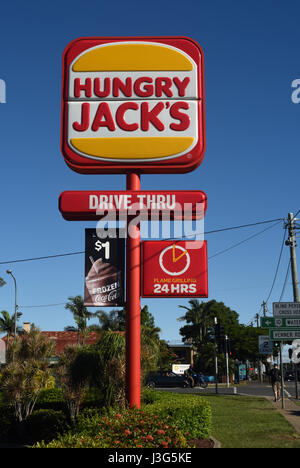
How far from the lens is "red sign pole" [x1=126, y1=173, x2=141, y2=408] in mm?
10906

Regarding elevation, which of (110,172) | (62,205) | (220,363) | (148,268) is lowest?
(220,363)

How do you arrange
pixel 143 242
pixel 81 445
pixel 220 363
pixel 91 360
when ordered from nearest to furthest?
pixel 81 445 → pixel 143 242 → pixel 91 360 → pixel 220 363

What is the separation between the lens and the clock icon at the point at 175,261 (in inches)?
446

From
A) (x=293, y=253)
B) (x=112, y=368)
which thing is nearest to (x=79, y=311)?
(x=293, y=253)

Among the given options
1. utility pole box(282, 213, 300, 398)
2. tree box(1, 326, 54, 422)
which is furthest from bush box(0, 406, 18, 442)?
utility pole box(282, 213, 300, 398)

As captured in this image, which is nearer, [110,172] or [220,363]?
[110,172]

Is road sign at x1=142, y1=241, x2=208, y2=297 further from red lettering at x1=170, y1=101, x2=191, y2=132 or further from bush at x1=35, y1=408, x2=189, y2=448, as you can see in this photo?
bush at x1=35, y1=408, x2=189, y2=448

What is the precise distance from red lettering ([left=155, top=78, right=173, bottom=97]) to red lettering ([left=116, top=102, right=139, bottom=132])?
654 mm

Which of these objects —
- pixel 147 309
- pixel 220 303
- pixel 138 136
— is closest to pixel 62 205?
pixel 138 136

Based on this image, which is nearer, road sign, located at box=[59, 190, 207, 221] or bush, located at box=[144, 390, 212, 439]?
bush, located at box=[144, 390, 212, 439]

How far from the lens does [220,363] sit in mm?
53906

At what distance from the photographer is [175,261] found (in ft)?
37.2

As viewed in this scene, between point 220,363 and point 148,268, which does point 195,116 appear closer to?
point 148,268
